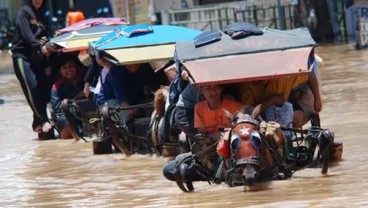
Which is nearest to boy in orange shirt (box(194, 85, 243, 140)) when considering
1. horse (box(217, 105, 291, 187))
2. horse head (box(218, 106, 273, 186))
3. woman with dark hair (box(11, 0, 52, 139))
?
horse (box(217, 105, 291, 187))

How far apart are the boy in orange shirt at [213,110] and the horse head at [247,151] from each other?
0.68 metres

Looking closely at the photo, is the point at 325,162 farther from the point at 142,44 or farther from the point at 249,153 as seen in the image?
the point at 142,44

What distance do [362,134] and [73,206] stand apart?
416 centimetres

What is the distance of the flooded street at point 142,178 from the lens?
32.0ft

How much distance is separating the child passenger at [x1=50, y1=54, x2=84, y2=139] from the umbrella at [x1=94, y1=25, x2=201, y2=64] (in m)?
2.21

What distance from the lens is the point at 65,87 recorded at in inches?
670

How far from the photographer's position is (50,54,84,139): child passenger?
16906 millimetres

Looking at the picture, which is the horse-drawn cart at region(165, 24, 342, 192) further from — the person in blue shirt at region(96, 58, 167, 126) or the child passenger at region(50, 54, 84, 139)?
the child passenger at region(50, 54, 84, 139)

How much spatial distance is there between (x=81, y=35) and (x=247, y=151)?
291 inches

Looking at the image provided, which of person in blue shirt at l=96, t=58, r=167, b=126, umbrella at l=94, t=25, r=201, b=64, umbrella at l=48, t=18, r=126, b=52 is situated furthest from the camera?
umbrella at l=48, t=18, r=126, b=52

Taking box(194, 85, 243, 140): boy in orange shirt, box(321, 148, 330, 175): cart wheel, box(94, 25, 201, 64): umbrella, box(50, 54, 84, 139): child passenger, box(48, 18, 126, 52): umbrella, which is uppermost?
box(194, 85, 243, 140): boy in orange shirt

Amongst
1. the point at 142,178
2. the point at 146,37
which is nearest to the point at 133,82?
the point at 146,37

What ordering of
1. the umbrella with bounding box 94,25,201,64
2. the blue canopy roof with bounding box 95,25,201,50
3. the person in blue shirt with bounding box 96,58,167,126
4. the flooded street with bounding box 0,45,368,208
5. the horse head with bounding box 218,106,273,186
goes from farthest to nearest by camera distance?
the person in blue shirt with bounding box 96,58,167,126
the blue canopy roof with bounding box 95,25,201,50
the umbrella with bounding box 94,25,201,64
the horse head with bounding box 218,106,273,186
the flooded street with bounding box 0,45,368,208

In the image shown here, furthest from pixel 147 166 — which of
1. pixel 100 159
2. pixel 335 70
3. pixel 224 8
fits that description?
pixel 224 8
